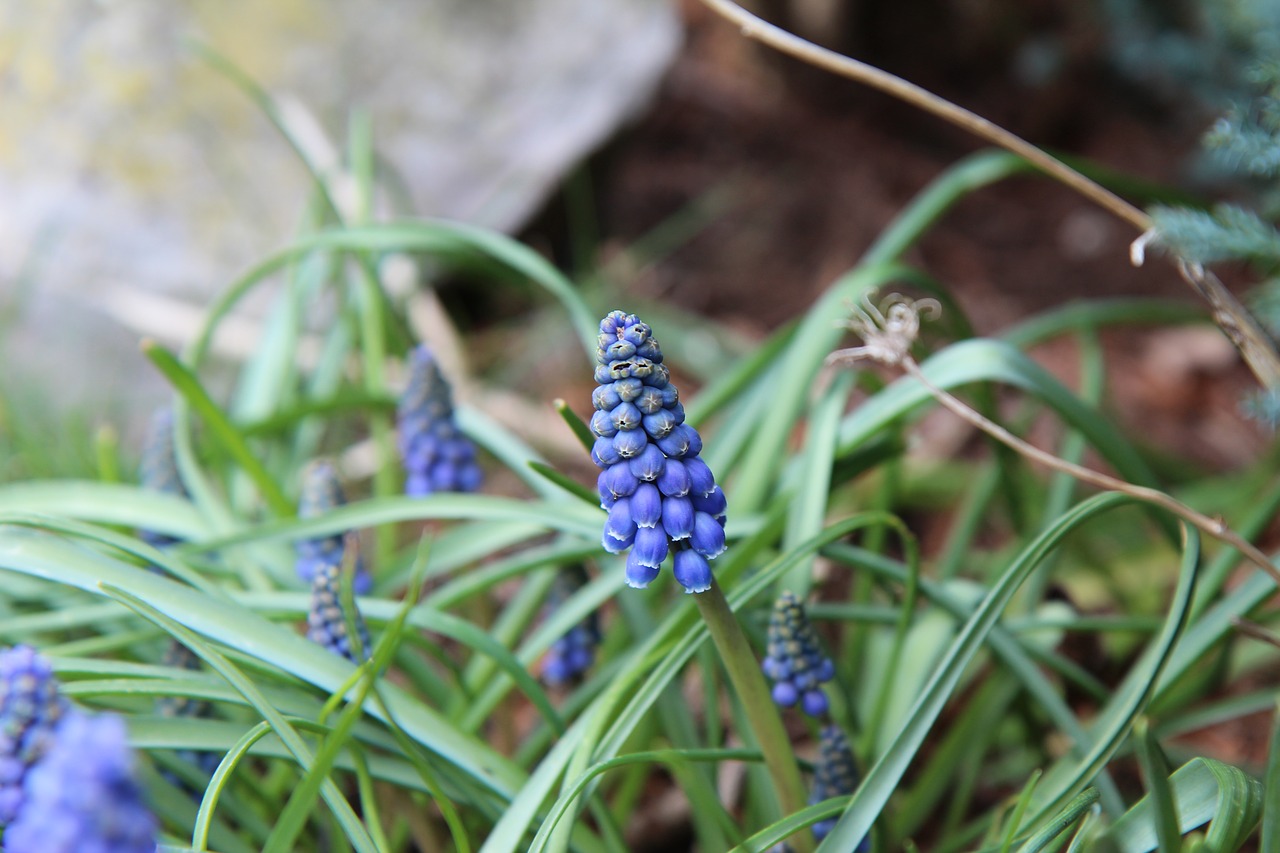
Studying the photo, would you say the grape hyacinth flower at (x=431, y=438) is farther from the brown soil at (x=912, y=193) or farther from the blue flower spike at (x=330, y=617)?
the brown soil at (x=912, y=193)

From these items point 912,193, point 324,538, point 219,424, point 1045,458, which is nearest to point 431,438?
point 324,538

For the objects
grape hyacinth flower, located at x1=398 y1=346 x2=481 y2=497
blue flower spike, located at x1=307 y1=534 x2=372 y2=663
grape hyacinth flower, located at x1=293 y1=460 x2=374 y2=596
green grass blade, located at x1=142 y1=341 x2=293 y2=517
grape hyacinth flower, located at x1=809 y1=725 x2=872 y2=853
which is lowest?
grape hyacinth flower, located at x1=809 y1=725 x2=872 y2=853

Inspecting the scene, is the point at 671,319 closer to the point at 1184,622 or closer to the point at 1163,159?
the point at 1163,159

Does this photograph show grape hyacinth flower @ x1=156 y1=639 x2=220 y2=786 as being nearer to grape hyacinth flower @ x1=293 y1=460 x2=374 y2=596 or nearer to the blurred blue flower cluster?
grape hyacinth flower @ x1=293 y1=460 x2=374 y2=596

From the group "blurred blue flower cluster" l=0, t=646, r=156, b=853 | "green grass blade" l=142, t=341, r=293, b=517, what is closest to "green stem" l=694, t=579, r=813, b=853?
"blurred blue flower cluster" l=0, t=646, r=156, b=853

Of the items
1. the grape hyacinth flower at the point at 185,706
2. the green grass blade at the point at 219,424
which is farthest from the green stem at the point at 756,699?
the green grass blade at the point at 219,424

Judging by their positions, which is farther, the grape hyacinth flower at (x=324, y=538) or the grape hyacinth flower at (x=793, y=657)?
the grape hyacinth flower at (x=324, y=538)

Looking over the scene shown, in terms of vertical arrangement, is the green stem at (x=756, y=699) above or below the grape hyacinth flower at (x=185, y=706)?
below

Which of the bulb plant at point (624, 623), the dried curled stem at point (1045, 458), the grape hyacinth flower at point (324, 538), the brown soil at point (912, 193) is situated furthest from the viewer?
the brown soil at point (912, 193)
